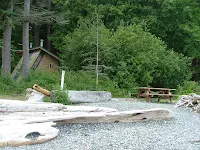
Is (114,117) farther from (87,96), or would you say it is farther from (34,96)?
(34,96)

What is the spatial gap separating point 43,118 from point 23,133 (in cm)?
101

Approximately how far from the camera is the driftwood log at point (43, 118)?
217 inches

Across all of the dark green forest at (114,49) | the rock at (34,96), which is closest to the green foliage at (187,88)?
the dark green forest at (114,49)

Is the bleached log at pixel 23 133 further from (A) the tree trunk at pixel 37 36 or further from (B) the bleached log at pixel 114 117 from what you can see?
(A) the tree trunk at pixel 37 36

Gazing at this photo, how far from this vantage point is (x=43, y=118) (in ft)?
21.3

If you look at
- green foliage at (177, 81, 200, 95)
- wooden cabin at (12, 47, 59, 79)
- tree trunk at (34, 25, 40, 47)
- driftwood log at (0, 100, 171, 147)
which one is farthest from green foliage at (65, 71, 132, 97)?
tree trunk at (34, 25, 40, 47)

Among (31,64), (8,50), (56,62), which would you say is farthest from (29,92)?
(56,62)

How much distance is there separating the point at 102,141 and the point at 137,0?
21505mm

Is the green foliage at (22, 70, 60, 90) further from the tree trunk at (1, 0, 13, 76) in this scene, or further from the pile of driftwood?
the pile of driftwood

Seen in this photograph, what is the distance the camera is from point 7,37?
18.9 metres

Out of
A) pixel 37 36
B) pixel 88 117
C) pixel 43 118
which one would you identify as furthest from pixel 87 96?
pixel 37 36

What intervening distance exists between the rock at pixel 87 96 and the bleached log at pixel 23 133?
5131 mm

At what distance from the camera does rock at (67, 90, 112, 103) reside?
11.2 m

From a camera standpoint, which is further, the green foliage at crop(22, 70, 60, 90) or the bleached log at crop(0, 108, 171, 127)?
the green foliage at crop(22, 70, 60, 90)
